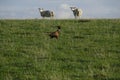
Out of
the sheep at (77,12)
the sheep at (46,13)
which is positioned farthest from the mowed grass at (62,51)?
the sheep at (46,13)

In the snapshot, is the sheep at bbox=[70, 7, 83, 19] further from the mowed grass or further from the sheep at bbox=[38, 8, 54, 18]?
the mowed grass

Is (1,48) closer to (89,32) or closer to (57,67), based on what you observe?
(57,67)

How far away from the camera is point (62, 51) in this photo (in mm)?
22500

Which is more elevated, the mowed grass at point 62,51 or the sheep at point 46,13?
the sheep at point 46,13

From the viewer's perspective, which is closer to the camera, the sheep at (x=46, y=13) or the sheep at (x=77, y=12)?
the sheep at (x=77, y=12)

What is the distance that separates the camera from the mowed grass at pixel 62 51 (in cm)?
1750

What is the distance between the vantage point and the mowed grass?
1750 centimetres

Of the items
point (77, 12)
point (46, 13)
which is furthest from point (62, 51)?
point (46, 13)

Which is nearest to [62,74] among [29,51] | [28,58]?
[28,58]

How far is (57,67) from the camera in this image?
18.7m

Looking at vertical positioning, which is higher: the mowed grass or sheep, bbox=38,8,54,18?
sheep, bbox=38,8,54,18

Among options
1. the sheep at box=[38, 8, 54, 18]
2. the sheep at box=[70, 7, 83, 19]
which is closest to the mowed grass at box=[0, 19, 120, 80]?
the sheep at box=[70, 7, 83, 19]

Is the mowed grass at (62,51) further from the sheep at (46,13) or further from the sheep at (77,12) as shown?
the sheep at (46,13)

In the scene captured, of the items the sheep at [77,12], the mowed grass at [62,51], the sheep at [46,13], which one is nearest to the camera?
the mowed grass at [62,51]
